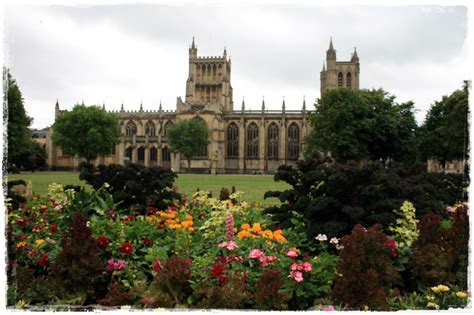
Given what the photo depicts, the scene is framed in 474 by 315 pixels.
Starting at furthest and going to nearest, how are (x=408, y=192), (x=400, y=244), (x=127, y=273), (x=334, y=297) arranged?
(x=408, y=192), (x=400, y=244), (x=127, y=273), (x=334, y=297)

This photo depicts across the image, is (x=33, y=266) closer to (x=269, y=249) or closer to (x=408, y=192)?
(x=269, y=249)

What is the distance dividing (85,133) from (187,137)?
15.8 meters

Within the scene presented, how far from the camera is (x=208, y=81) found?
94625 millimetres

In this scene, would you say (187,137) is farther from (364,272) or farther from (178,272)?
(364,272)

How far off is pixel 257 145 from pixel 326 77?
17833 mm

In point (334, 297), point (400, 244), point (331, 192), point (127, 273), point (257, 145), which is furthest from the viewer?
point (257, 145)

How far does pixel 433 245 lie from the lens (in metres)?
5.77

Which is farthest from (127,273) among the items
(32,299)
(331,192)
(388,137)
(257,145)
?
(257,145)

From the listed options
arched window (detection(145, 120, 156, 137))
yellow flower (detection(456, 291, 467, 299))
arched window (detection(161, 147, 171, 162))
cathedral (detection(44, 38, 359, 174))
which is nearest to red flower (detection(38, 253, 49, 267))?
yellow flower (detection(456, 291, 467, 299))

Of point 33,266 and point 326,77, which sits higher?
point 326,77

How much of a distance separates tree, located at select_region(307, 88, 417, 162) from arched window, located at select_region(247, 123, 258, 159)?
41.3 meters

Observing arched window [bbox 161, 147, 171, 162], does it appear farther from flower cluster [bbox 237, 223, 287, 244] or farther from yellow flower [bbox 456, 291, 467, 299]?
yellow flower [bbox 456, 291, 467, 299]

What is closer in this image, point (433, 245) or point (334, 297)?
point (334, 297)

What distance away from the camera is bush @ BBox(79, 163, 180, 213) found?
9.91m
